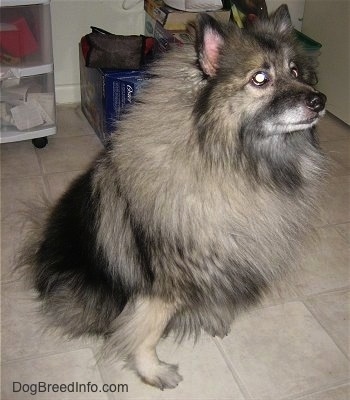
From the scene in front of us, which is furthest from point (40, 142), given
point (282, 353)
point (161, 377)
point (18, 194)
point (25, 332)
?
point (282, 353)

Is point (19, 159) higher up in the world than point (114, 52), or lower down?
lower down

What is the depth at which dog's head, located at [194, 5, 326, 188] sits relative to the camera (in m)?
1.08

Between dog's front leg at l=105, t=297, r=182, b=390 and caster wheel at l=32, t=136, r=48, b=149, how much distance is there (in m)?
1.39

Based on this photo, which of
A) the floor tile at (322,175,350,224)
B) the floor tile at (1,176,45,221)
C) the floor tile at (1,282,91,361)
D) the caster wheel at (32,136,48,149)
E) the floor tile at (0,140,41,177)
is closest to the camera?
the floor tile at (1,282,91,361)

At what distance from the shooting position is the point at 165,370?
57.5 inches

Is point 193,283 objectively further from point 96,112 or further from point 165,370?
point 96,112

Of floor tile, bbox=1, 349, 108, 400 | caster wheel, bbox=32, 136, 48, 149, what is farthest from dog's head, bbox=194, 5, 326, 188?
caster wheel, bbox=32, 136, 48, 149

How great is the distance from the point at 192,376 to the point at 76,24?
6.79ft

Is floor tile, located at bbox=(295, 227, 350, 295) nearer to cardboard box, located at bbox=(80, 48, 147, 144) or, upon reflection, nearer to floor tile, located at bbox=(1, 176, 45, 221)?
cardboard box, located at bbox=(80, 48, 147, 144)

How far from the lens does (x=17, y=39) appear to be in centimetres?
224

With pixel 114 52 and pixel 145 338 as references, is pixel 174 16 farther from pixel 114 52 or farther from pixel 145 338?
pixel 145 338

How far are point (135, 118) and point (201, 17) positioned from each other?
0.31 meters

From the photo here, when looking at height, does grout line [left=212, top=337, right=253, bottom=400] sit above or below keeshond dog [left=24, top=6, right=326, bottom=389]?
below

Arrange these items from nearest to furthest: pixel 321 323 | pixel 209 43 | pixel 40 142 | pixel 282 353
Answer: pixel 209 43, pixel 282 353, pixel 321 323, pixel 40 142
